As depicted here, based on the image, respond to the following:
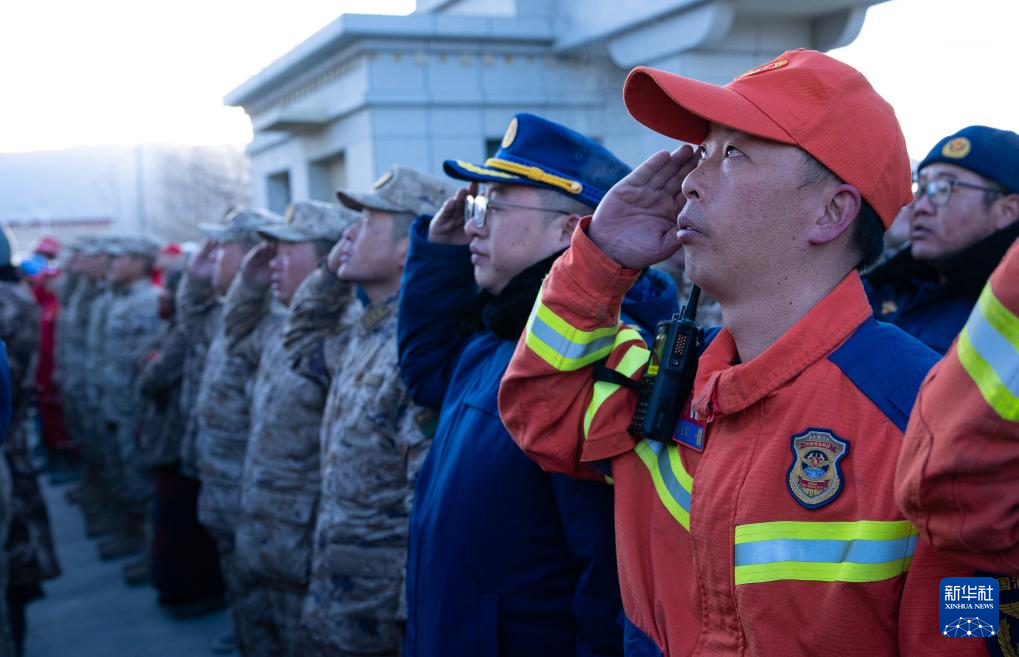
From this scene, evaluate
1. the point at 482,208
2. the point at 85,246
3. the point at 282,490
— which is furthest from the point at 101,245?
the point at 482,208

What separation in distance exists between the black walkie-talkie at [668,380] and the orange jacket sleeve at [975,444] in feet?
2.02

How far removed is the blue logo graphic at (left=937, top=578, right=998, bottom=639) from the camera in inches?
47.5

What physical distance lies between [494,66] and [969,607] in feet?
31.6

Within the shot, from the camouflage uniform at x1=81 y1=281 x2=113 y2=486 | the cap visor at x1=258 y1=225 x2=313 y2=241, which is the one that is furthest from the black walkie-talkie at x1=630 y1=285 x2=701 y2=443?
the camouflage uniform at x1=81 y1=281 x2=113 y2=486

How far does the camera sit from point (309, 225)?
16.8ft

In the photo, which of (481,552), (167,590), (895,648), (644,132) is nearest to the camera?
(895,648)

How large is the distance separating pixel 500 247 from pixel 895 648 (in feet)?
5.15

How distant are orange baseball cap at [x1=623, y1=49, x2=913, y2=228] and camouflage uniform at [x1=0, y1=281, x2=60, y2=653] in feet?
17.2

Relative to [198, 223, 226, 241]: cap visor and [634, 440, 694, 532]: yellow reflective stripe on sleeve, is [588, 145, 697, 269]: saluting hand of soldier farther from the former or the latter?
[198, 223, 226, 241]: cap visor

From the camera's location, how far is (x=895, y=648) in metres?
1.30

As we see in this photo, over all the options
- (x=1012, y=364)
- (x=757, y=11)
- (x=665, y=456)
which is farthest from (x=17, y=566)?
(x=757, y=11)

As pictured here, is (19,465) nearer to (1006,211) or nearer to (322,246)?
(322,246)

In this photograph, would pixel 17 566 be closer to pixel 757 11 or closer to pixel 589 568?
pixel 589 568

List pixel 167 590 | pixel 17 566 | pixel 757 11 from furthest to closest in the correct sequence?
pixel 757 11 < pixel 167 590 < pixel 17 566
